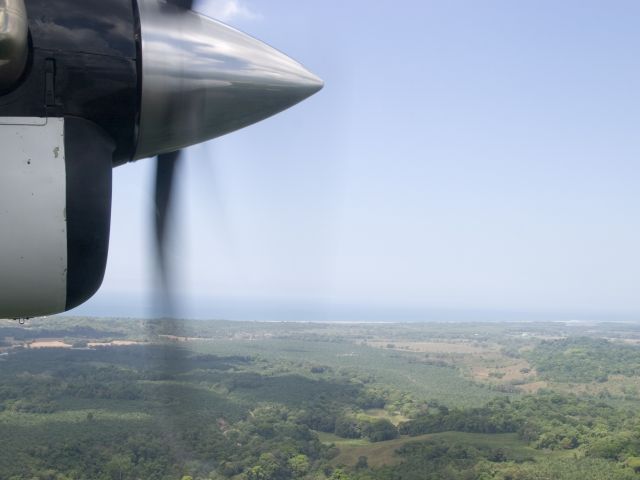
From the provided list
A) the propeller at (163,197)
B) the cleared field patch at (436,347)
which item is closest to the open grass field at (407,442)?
the propeller at (163,197)

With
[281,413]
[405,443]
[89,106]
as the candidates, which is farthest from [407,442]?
[89,106]

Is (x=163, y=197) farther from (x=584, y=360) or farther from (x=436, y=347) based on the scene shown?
(x=436, y=347)

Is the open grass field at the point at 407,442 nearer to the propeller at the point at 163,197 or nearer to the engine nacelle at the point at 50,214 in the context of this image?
the propeller at the point at 163,197

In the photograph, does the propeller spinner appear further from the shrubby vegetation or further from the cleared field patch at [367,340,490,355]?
the cleared field patch at [367,340,490,355]

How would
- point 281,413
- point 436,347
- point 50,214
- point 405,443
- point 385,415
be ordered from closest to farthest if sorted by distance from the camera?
point 50,214 → point 405,443 → point 281,413 → point 385,415 → point 436,347

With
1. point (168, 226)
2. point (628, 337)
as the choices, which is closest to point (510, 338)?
point (628, 337)

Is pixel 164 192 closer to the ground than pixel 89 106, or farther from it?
closer to the ground
